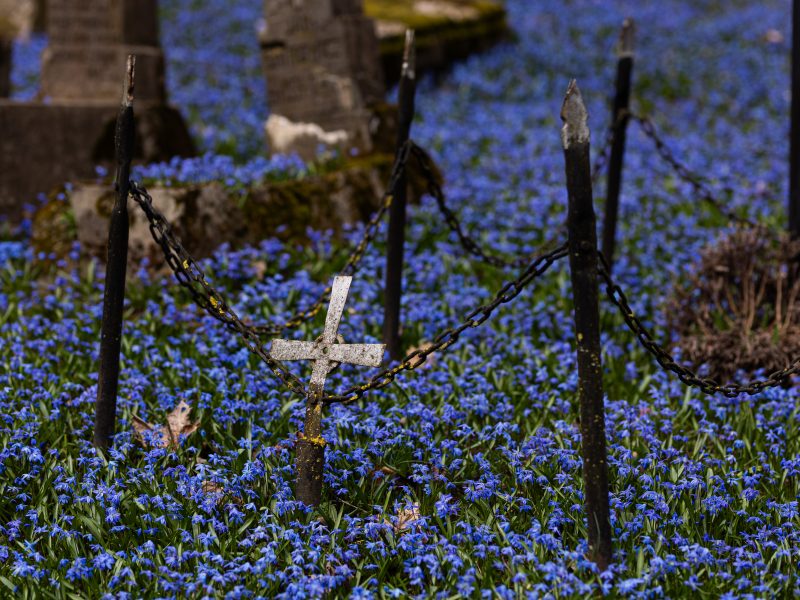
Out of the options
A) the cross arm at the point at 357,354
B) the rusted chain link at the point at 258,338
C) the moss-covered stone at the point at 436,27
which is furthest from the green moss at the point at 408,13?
the cross arm at the point at 357,354

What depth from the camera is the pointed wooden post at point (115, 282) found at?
4539mm

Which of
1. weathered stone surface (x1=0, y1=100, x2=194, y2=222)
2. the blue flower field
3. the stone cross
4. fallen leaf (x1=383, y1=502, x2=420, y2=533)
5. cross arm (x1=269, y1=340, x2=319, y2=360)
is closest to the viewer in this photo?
the blue flower field

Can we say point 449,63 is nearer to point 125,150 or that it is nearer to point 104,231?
point 104,231

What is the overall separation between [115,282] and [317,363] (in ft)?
3.81

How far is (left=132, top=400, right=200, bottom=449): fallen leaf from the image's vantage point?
4.76 m

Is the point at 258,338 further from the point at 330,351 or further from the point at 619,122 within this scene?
the point at 619,122

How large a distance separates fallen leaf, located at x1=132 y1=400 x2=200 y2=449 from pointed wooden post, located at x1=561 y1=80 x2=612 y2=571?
219 centimetres

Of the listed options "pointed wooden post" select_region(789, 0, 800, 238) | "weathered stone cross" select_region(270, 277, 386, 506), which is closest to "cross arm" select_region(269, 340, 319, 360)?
"weathered stone cross" select_region(270, 277, 386, 506)

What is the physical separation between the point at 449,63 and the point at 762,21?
7243 mm

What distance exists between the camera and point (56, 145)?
8891mm

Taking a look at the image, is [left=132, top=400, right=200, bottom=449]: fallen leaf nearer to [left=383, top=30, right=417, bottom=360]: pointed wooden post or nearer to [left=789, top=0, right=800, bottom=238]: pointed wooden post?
[left=383, top=30, right=417, bottom=360]: pointed wooden post

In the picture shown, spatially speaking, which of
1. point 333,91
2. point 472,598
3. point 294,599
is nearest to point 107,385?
point 294,599

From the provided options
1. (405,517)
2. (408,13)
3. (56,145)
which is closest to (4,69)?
(56,145)

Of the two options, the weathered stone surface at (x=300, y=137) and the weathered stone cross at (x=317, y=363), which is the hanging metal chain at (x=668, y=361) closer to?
the weathered stone cross at (x=317, y=363)
